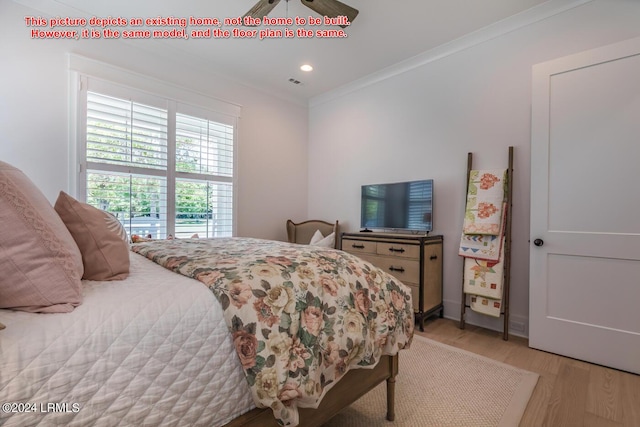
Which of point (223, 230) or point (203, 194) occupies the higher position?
point (203, 194)

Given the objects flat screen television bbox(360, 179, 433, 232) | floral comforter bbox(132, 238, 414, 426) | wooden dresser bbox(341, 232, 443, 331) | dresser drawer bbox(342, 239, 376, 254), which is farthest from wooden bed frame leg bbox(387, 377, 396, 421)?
flat screen television bbox(360, 179, 433, 232)

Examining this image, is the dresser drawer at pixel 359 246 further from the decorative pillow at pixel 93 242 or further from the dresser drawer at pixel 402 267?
the decorative pillow at pixel 93 242

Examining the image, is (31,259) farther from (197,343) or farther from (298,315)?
(298,315)

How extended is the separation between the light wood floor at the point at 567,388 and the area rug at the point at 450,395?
0.28 feet

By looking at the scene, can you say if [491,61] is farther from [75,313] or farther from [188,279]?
[75,313]

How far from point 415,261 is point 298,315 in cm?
201

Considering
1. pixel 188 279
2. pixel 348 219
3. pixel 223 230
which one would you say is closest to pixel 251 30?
pixel 223 230

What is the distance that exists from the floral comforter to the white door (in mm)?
1584

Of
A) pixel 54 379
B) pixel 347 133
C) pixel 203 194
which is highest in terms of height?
pixel 347 133

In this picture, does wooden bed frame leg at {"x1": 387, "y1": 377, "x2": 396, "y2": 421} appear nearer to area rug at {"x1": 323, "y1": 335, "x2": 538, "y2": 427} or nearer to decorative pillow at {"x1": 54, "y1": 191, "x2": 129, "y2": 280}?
area rug at {"x1": 323, "y1": 335, "x2": 538, "y2": 427}

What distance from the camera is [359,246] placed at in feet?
10.8

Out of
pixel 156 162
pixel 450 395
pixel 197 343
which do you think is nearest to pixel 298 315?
pixel 197 343

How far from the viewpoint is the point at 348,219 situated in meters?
4.07

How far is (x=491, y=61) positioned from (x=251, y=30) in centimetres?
234
